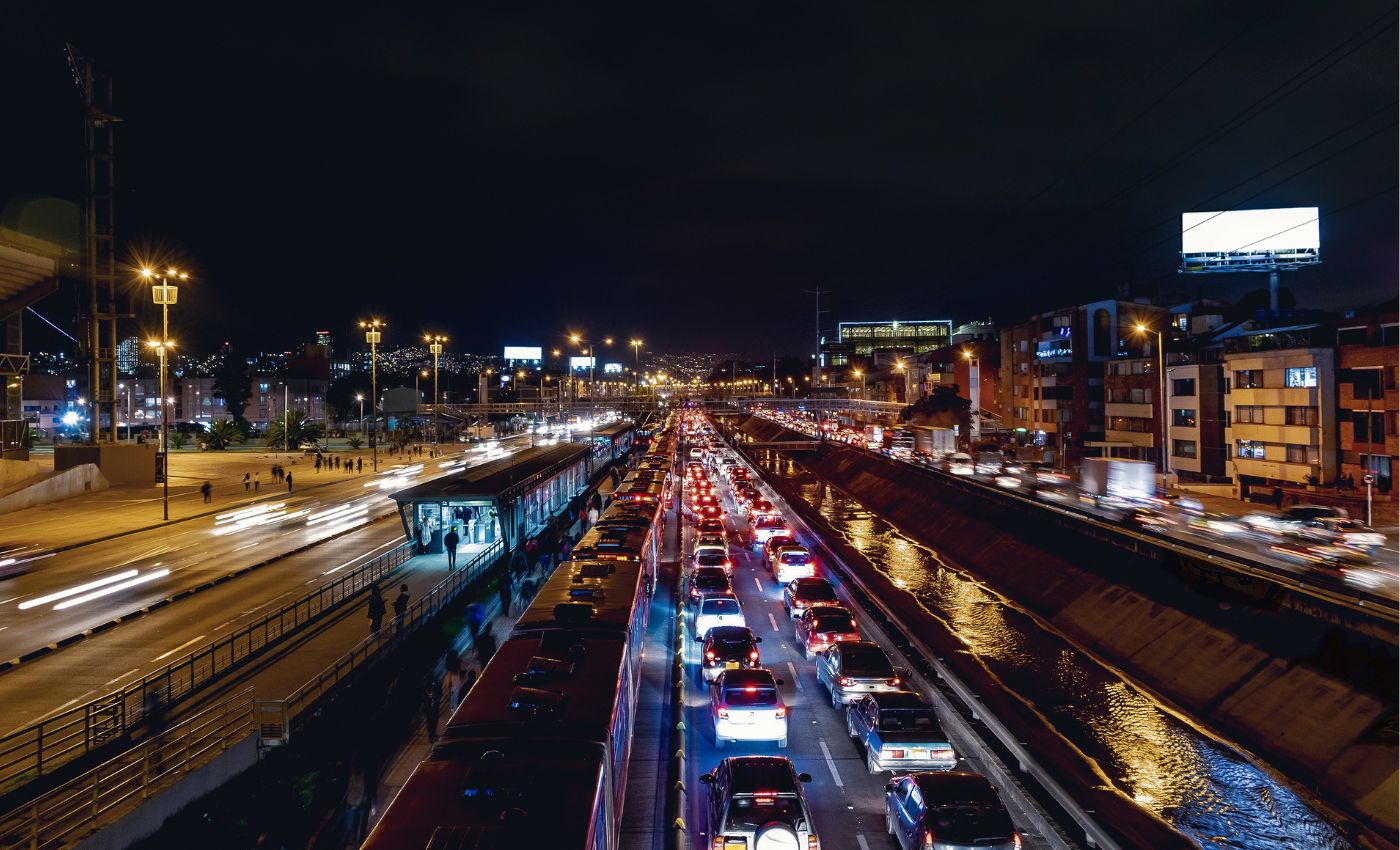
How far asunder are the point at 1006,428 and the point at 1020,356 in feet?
25.3

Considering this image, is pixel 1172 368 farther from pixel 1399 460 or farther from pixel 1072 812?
pixel 1072 812

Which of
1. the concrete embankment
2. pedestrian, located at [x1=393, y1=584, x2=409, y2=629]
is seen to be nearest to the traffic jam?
the concrete embankment

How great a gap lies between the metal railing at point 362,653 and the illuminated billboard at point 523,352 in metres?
138

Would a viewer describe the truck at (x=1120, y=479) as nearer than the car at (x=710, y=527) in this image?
No

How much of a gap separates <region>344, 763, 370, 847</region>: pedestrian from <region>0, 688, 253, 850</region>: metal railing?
1.96 m

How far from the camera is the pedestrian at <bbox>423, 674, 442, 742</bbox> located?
47.2ft

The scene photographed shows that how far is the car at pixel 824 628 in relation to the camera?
695 inches

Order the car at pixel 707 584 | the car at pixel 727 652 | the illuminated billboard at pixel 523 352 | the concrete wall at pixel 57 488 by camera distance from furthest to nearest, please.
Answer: the illuminated billboard at pixel 523 352 → the concrete wall at pixel 57 488 → the car at pixel 707 584 → the car at pixel 727 652

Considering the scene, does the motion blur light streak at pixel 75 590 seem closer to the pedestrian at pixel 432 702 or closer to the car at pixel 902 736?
the pedestrian at pixel 432 702

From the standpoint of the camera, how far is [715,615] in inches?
Result: 756

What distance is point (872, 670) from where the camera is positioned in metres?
14.8

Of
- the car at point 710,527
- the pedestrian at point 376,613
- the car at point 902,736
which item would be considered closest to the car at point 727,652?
the car at point 902,736

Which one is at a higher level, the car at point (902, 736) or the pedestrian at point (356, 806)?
the car at point (902, 736)

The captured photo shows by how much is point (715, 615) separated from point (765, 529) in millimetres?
13152
